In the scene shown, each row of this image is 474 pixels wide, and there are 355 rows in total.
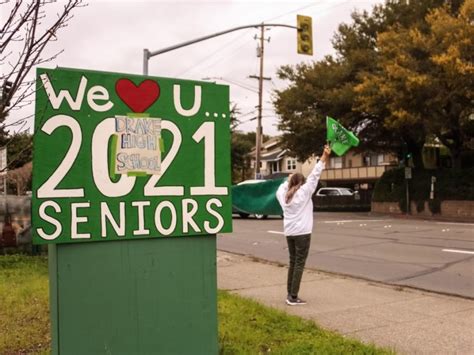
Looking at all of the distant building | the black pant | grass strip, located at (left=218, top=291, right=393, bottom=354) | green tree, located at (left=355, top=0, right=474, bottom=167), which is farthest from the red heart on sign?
the distant building

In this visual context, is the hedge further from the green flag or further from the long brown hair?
the green flag

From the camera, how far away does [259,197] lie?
53.8 feet

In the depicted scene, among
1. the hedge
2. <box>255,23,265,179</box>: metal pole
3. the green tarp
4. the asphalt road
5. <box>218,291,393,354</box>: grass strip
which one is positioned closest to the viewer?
<box>218,291,393,354</box>: grass strip

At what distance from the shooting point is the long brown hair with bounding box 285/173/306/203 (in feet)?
23.5

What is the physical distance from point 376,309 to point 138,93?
465cm

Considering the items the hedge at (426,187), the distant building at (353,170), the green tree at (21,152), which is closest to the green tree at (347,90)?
the hedge at (426,187)

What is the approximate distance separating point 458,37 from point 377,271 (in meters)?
16.0

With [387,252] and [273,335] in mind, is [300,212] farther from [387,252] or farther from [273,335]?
[387,252]

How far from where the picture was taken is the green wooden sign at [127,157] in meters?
3.26

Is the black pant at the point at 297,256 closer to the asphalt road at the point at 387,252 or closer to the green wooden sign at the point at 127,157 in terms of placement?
the asphalt road at the point at 387,252

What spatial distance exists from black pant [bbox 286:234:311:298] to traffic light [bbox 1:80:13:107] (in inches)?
179

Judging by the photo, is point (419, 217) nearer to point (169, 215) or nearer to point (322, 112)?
point (322, 112)

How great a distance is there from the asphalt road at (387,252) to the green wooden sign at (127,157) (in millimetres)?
5582

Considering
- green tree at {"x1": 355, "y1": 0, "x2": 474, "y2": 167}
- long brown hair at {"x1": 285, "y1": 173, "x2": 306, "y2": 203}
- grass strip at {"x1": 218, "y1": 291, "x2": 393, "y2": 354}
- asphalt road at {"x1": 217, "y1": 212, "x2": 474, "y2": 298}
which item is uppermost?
green tree at {"x1": 355, "y1": 0, "x2": 474, "y2": 167}
